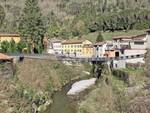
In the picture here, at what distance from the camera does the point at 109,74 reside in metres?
72.6

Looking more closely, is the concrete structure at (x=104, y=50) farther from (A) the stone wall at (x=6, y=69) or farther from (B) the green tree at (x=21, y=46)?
(A) the stone wall at (x=6, y=69)

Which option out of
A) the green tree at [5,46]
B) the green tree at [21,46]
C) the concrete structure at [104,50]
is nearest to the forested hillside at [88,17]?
the concrete structure at [104,50]

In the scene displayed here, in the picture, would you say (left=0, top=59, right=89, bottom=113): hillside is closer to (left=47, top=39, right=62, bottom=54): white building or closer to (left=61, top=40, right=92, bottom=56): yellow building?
(left=61, top=40, right=92, bottom=56): yellow building

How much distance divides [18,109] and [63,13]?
5674 inches

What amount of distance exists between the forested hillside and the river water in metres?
53.7

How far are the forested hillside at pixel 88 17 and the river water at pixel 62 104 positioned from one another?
176ft

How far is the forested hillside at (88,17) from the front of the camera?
467 ft

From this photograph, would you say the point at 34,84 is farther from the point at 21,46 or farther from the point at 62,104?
the point at 21,46

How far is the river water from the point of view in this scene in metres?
57.2

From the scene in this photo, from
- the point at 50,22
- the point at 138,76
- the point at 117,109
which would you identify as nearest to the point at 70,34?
the point at 50,22

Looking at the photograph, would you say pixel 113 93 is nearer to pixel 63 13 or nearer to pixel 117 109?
pixel 117 109

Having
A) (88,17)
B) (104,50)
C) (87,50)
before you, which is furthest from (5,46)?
(88,17)

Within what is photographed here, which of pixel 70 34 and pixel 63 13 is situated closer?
→ pixel 70 34

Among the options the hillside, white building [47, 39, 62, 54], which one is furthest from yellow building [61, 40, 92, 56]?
the hillside
